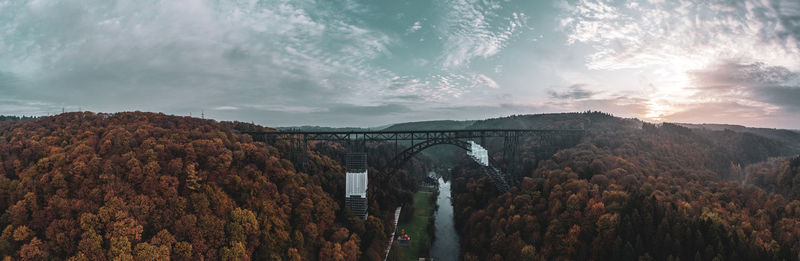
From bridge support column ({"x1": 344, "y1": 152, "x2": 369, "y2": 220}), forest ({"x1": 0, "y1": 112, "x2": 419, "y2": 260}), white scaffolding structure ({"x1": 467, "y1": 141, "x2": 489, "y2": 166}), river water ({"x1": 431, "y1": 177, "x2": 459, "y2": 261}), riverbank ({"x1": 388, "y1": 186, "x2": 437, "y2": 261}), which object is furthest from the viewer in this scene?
white scaffolding structure ({"x1": 467, "y1": 141, "x2": 489, "y2": 166})

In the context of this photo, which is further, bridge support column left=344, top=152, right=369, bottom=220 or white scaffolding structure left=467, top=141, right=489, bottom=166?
white scaffolding structure left=467, top=141, right=489, bottom=166

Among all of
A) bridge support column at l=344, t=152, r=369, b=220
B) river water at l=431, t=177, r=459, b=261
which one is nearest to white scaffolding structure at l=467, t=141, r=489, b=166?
river water at l=431, t=177, r=459, b=261

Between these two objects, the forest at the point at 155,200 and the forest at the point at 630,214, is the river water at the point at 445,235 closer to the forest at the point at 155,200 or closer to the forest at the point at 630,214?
the forest at the point at 630,214

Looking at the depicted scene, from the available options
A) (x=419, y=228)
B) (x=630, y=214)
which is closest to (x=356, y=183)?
(x=419, y=228)

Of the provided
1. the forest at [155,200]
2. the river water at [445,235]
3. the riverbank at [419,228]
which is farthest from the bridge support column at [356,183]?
the river water at [445,235]

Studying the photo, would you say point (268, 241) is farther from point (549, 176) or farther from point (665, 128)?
point (665, 128)

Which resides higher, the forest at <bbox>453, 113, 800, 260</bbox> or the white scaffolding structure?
the white scaffolding structure

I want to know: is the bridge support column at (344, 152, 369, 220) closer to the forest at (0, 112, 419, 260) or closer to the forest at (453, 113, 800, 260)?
the forest at (0, 112, 419, 260)
